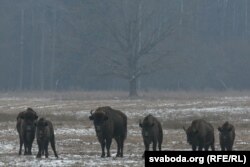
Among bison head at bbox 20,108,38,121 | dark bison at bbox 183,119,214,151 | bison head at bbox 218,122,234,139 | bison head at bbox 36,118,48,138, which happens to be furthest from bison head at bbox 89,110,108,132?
bison head at bbox 218,122,234,139

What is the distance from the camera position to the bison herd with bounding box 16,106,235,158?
79.7 feet

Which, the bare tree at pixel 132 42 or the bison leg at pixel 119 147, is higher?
the bare tree at pixel 132 42

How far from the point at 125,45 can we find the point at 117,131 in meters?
53.8

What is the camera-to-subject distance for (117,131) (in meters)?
26.3

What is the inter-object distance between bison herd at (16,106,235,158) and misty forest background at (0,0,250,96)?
155 feet

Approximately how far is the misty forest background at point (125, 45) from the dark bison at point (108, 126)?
46.9 meters

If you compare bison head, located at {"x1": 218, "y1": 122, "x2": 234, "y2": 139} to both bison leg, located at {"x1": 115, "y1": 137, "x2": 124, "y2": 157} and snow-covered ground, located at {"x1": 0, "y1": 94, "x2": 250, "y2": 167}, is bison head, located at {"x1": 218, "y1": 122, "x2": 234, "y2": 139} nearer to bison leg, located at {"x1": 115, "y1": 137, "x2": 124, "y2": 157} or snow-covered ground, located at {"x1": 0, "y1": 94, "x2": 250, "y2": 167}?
snow-covered ground, located at {"x1": 0, "y1": 94, "x2": 250, "y2": 167}

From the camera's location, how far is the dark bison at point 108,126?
24.9 meters

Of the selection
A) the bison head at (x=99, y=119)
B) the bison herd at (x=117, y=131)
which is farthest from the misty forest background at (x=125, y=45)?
the bison head at (x=99, y=119)

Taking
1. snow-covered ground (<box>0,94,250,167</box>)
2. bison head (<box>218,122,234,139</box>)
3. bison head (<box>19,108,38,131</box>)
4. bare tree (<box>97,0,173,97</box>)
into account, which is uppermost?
bare tree (<box>97,0,173,97</box>)

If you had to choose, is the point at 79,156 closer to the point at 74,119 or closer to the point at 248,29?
the point at 74,119

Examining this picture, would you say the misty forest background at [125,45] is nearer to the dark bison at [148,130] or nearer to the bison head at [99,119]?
the dark bison at [148,130]

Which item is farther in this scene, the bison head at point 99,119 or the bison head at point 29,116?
the bison head at point 29,116

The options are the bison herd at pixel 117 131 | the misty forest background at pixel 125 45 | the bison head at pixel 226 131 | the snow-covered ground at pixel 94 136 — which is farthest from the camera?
the misty forest background at pixel 125 45
